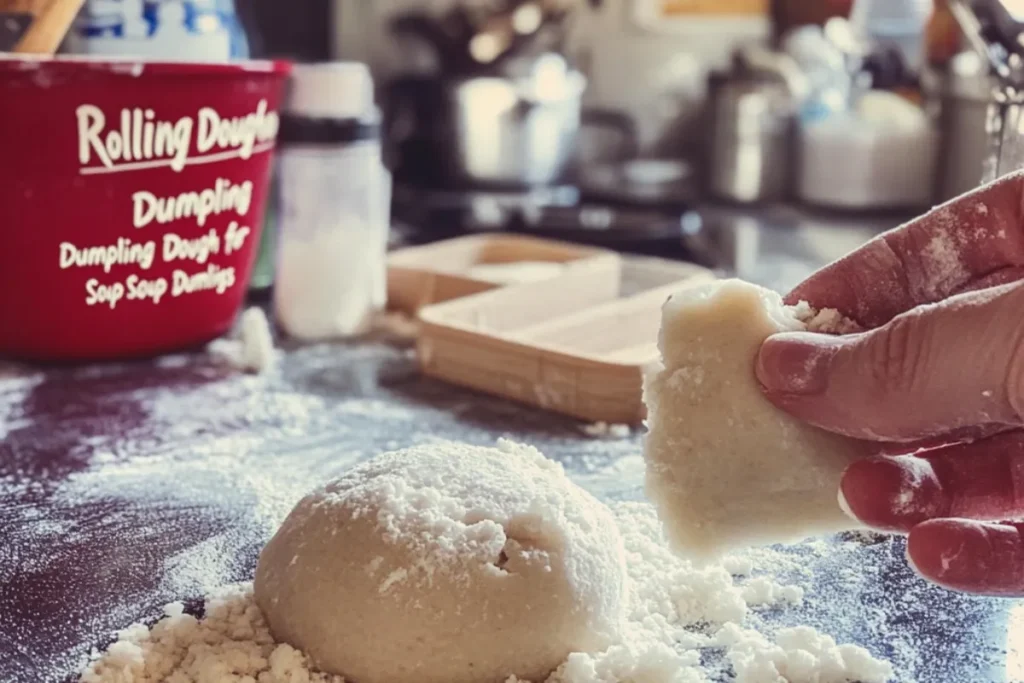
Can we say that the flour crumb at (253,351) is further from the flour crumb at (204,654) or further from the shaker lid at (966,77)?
the shaker lid at (966,77)

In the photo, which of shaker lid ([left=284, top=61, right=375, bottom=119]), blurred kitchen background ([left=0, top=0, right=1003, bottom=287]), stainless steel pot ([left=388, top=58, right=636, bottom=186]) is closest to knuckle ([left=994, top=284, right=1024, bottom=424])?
shaker lid ([left=284, top=61, right=375, bottom=119])

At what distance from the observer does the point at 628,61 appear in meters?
2.51

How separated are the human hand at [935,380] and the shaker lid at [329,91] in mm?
698

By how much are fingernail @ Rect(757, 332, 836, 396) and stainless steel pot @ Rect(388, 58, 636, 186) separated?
1.48 meters

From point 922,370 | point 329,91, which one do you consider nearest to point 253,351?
point 329,91

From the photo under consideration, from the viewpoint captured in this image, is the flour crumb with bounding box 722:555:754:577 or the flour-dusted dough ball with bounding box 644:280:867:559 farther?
the flour crumb with bounding box 722:555:754:577

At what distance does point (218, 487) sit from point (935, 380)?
58 cm

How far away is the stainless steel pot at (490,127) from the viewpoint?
2059mm

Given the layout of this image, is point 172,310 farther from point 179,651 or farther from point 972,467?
point 972,467

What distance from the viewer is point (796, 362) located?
62 cm

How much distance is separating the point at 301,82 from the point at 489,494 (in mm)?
757

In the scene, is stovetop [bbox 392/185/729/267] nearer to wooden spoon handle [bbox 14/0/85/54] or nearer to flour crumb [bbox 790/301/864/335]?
wooden spoon handle [bbox 14/0/85/54]

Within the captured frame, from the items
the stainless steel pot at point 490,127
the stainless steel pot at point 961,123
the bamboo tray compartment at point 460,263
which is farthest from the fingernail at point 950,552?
the stainless steel pot at point 490,127

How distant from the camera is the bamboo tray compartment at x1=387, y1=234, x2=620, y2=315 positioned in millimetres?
1367
